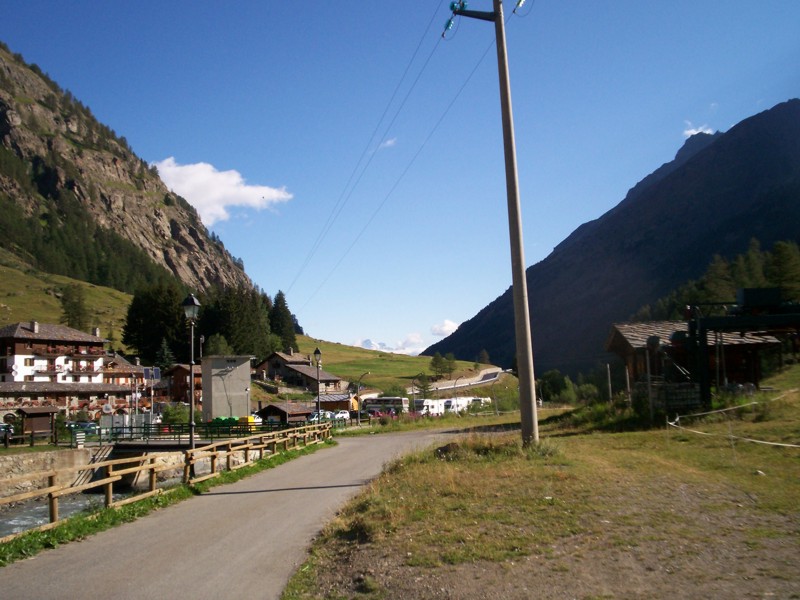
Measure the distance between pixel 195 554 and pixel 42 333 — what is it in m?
87.0

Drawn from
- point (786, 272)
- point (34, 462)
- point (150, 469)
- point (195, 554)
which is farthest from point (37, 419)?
point (786, 272)

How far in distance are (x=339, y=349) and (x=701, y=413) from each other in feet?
560

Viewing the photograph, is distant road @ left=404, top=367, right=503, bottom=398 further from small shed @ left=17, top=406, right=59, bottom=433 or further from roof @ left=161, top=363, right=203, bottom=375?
small shed @ left=17, top=406, right=59, bottom=433

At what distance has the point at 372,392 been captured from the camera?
109m

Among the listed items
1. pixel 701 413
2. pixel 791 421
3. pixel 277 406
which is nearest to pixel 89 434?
pixel 277 406

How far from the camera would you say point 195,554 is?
9289 millimetres

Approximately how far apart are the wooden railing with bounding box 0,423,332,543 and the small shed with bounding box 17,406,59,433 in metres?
13.6

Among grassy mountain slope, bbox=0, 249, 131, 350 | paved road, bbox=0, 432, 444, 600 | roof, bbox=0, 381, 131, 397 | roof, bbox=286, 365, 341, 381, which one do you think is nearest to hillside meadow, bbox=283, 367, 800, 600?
paved road, bbox=0, 432, 444, 600

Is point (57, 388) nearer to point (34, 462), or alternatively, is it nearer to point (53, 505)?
point (34, 462)

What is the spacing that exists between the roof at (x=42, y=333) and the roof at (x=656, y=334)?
2939 inches

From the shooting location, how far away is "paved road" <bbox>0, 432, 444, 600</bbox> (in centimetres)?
759

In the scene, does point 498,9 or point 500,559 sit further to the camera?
point 498,9

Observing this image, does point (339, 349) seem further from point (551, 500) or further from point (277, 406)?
point (551, 500)

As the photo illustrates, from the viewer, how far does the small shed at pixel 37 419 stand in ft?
173
